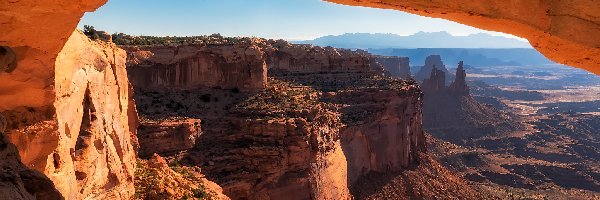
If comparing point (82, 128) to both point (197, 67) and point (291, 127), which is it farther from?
point (197, 67)

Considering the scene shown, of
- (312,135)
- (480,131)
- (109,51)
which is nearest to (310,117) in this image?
(312,135)

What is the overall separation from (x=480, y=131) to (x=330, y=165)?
8055cm

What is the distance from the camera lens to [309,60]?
5456 centimetres

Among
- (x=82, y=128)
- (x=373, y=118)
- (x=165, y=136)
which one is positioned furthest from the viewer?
(x=373, y=118)

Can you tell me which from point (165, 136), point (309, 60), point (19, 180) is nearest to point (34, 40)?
point (19, 180)

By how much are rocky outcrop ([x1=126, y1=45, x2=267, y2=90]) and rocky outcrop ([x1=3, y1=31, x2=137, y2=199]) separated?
2099cm

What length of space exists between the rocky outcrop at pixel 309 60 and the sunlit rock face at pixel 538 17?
147 ft

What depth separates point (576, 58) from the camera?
24.7 feet

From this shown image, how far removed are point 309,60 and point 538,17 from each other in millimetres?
47715

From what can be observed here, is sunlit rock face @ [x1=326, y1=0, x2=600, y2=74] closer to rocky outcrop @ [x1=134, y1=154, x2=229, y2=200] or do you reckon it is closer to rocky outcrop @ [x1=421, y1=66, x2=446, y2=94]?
rocky outcrop @ [x1=134, y1=154, x2=229, y2=200]

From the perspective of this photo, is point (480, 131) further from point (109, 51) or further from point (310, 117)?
point (109, 51)

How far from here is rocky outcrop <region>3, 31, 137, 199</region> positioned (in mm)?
9430

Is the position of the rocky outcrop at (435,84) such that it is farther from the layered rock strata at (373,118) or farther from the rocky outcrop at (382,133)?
the rocky outcrop at (382,133)

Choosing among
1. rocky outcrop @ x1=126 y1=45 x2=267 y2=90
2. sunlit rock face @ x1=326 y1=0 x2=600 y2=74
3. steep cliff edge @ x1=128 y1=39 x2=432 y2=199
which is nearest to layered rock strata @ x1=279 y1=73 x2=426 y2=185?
steep cliff edge @ x1=128 y1=39 x2=432 y2=199
